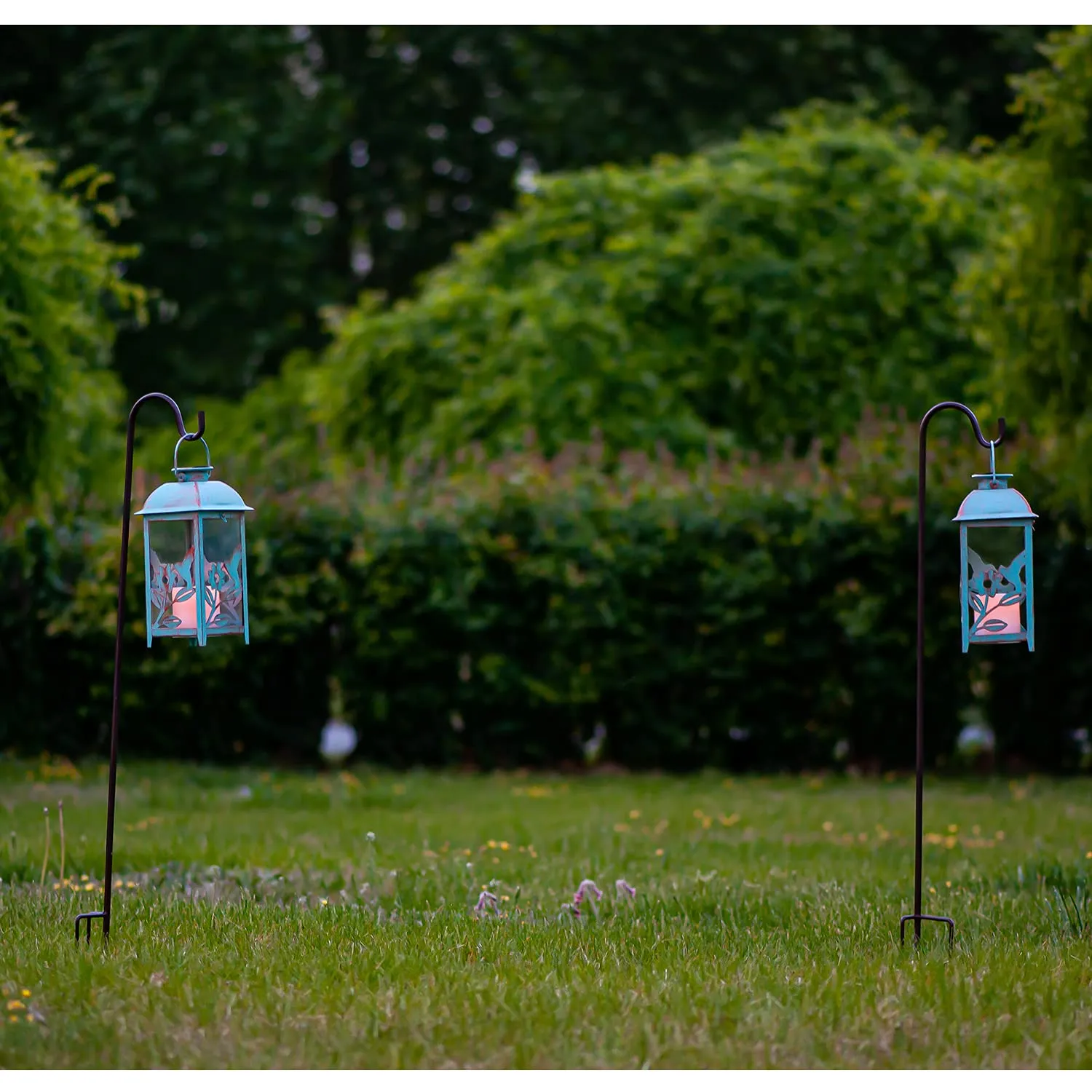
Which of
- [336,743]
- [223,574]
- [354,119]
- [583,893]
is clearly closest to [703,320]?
[336,743]

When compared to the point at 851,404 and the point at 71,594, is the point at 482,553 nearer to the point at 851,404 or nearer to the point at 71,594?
the point at 71,594

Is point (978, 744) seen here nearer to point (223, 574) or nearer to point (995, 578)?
point (995, 578)

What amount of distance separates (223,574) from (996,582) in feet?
8.98

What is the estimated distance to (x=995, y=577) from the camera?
521cm

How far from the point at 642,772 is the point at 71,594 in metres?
4.34

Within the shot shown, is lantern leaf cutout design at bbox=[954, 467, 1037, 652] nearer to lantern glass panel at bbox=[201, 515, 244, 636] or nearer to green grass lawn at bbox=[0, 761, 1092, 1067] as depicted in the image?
green grass lawn at bbox=[0, 761, 1092, 1067]

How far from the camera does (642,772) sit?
10.6m

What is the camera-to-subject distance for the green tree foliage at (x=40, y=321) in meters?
8.23

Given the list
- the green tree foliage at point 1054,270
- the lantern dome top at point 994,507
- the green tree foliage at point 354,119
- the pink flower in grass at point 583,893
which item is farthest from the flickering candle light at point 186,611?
the green tree foliage at point 354,119

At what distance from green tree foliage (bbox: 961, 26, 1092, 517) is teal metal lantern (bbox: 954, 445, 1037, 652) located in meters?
3.37

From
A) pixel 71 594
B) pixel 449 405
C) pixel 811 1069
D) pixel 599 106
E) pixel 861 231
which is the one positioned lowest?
pixel 811 1069

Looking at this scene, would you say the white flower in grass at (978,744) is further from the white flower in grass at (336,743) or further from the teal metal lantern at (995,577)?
the teal metal lantern at (995,577)
